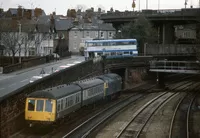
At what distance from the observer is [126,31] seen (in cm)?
7200

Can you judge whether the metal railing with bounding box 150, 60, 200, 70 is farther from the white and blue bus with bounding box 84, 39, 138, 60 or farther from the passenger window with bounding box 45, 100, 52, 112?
the passenger window with bounding box 45, 100, 52, 112

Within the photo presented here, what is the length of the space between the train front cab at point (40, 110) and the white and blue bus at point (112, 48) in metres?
40.6

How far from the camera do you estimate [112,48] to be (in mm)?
65562

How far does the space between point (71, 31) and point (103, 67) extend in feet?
147

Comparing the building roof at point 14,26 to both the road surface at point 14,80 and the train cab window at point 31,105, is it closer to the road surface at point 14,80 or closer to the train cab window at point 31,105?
→ the road surface at point 14,80

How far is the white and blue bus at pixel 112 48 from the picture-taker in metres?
64.9

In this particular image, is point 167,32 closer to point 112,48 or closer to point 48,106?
point 112,48

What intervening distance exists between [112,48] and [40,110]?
41.9 m

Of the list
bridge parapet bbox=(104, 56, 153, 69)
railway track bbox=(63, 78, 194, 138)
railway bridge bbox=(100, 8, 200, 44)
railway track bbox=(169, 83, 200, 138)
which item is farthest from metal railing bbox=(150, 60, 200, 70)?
railway bridge bbox=(100, 8, 200, 44)

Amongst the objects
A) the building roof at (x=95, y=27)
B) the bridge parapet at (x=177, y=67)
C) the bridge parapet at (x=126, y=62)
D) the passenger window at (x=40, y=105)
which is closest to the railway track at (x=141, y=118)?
the passenger window at (x=40, y=105)

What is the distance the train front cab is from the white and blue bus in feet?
133

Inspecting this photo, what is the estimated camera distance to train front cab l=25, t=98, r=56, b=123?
963 inches

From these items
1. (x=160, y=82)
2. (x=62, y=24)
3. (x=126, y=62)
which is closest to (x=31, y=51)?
(x=62, y=24)

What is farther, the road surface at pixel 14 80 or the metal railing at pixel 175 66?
the metal railing at pixel 175 66
